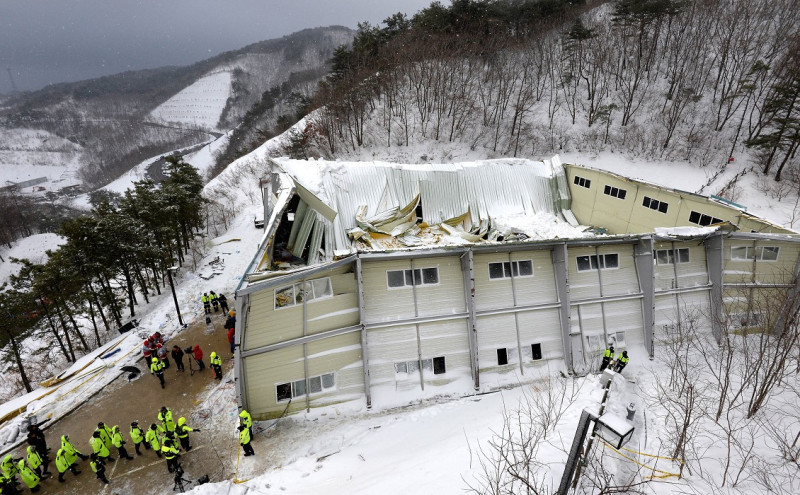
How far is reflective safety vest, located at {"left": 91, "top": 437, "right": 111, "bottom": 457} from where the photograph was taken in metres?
9.30

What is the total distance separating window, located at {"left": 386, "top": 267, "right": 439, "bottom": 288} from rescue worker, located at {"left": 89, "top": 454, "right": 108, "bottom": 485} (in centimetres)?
957

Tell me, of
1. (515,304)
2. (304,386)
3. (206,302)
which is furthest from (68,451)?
(515,304)

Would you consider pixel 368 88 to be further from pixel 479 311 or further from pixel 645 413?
pixel 645 413

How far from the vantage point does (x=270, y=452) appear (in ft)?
33.2

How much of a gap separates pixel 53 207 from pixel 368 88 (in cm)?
8518

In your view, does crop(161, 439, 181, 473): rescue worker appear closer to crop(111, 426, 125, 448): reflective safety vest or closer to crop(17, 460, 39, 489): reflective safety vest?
crop(111, 426, 125, 448): reflective safety vest

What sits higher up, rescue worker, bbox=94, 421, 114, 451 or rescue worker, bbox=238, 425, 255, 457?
rescue worker, bbox=94, 421, 114, 451

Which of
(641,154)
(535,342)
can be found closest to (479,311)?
(535,342)

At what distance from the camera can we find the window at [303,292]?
36.2ft

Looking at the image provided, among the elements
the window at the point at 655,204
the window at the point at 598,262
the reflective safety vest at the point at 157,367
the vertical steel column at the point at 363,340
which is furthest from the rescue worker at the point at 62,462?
the window at the point at 655,204

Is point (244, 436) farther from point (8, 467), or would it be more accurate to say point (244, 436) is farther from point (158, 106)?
point (158, 106)

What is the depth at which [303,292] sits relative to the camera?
1122cm

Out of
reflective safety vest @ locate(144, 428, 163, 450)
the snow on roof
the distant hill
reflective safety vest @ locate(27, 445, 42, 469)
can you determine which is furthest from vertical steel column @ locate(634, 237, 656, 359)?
the distant hill

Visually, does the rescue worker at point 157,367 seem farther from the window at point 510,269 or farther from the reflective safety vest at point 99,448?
the window at point 510,269
